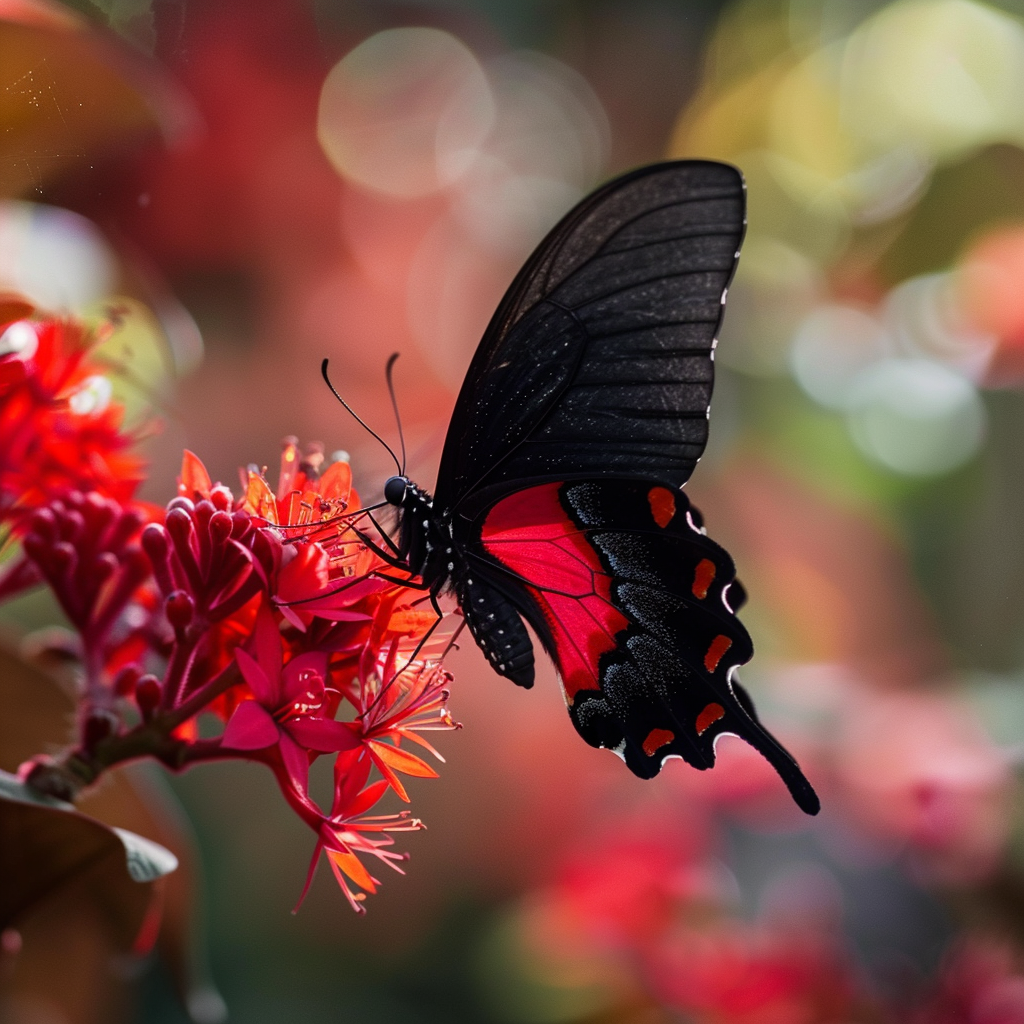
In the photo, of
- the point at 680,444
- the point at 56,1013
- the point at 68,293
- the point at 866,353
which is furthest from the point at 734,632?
the point at 866,353

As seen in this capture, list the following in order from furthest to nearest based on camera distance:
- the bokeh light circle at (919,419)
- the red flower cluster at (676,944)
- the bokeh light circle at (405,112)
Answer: the bokeh light circle at (405,112)
the bokeh light circle at (919,419)
the red flower cluster at (676,944)

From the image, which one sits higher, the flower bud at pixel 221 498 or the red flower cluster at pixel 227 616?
the flower bud at pixel 221 498

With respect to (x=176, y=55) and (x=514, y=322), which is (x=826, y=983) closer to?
(x=514, y=322)

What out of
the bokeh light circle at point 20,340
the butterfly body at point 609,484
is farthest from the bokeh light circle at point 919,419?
the bokeh light circle at point 20,340

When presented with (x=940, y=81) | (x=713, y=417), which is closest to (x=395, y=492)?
(x=713, y=417)

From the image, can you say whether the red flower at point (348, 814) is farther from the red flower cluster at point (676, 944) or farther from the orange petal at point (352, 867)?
the red flower cluster at point (676, 944)

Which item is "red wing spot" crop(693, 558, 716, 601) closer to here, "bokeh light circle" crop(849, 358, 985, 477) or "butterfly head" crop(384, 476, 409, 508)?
"butterfly head" crop(384, 476, 409, 508)

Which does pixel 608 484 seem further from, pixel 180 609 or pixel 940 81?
pixel 940 81
